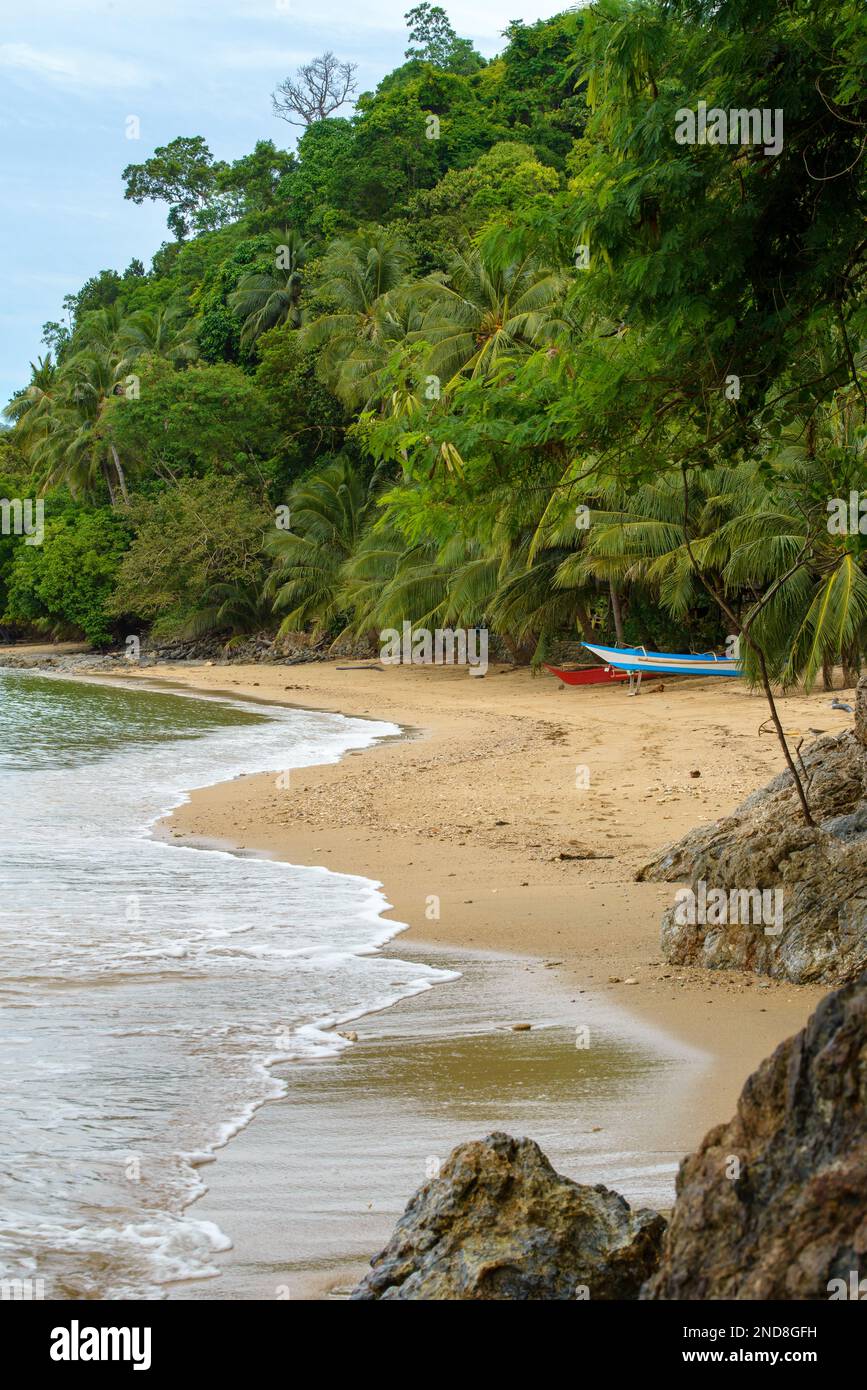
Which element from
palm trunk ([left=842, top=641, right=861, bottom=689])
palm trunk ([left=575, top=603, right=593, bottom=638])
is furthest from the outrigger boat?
palm trunk ([left=575, top=603, right=593, bottom=638])

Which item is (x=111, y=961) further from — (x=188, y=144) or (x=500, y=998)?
(x=188, y=144)

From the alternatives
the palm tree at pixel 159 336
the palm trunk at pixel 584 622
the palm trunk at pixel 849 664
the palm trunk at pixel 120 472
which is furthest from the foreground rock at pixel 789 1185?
the palm tree at pixel 159 336

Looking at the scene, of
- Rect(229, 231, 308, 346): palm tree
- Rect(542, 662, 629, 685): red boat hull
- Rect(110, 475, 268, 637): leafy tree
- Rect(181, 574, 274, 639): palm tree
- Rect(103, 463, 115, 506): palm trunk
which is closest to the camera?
Rect(542, 662, 629, 685): red boat hull

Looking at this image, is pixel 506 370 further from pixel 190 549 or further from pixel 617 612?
pixel 190 549

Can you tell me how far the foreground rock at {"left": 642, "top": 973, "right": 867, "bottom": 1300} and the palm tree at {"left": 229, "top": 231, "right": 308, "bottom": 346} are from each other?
47124 mm

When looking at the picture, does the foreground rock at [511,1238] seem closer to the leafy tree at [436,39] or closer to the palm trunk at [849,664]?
the palm trunk at [849,664]

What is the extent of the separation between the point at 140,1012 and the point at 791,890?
3.08 metres

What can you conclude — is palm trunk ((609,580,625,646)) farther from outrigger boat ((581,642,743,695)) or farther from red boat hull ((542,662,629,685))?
outrigger boat ((581,642,743,695))

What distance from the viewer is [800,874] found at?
5.74 metres

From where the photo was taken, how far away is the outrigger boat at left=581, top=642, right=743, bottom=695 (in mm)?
24853

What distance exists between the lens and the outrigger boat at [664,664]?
24.9 metres

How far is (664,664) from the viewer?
25.4m

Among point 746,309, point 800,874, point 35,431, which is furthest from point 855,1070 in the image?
point 35,431

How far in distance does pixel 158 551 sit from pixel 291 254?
41.8 ft
